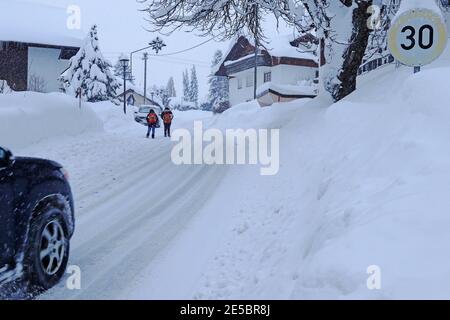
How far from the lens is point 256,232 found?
6324 mm

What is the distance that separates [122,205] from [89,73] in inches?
1600

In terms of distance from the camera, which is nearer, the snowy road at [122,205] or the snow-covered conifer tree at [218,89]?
the snowy road at [122,205]

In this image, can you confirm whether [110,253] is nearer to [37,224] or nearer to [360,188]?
[37,224]

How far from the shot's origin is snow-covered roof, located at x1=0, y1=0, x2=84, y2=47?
27656 millimetres

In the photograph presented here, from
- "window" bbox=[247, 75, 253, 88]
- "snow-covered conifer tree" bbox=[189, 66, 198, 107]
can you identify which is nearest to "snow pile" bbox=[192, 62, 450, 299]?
"window" bbox=[247, 75, 253, 88]

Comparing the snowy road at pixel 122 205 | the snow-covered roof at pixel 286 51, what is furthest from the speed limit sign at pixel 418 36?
the snow-covered roof at pixel 286 51

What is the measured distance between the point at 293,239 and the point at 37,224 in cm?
291

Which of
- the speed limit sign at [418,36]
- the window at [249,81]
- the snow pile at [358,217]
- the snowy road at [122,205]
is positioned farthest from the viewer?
the window at [249,81]

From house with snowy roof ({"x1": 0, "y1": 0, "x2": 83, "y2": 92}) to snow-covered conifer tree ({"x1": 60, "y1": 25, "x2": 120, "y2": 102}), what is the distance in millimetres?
14546

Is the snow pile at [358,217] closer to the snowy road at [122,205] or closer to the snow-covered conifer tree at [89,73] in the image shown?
the snowy road at [122,205]

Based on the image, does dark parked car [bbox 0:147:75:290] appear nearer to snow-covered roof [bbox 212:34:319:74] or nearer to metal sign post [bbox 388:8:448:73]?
metal sign post [bbox 388:8:448:73]

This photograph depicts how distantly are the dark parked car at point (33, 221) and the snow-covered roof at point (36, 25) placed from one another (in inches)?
1006

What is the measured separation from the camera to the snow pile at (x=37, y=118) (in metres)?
13.3
